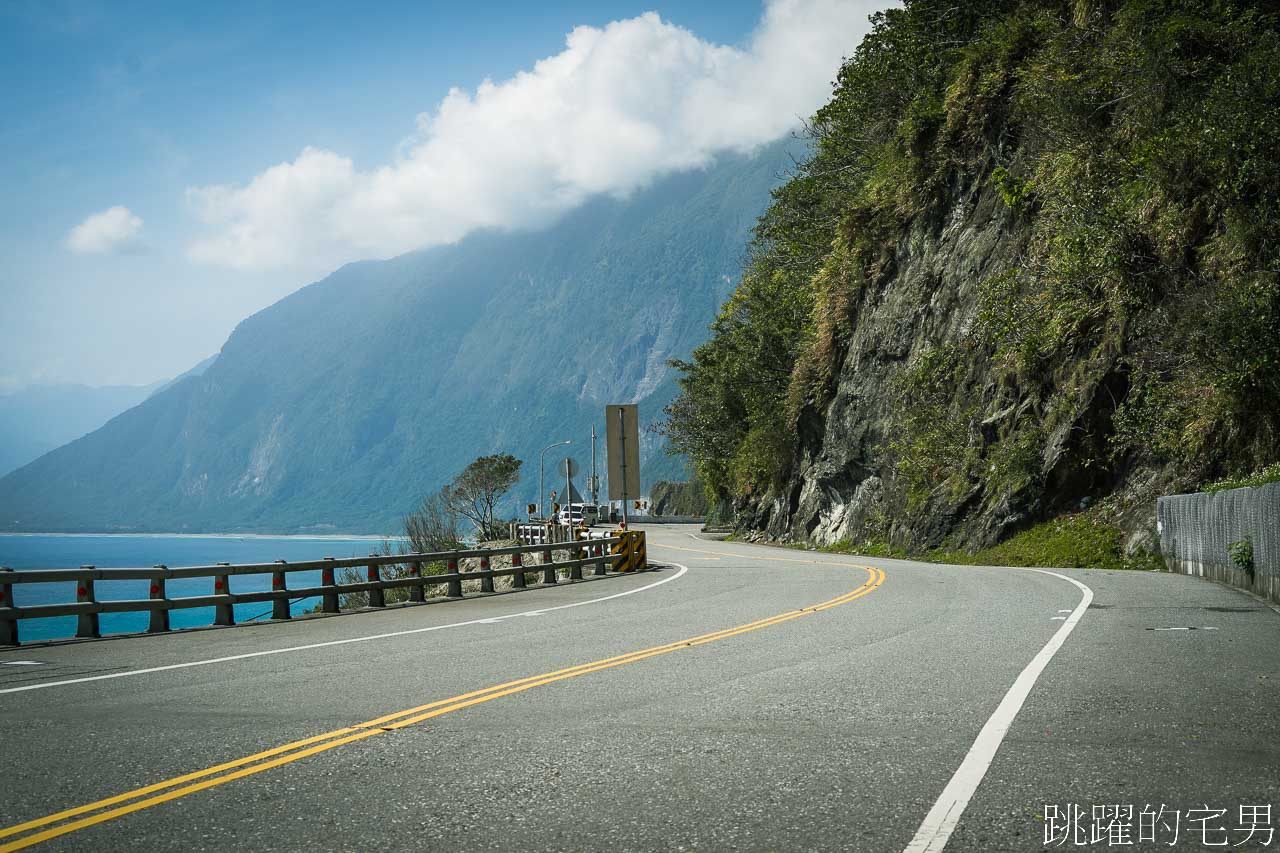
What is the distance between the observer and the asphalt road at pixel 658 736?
16.7 ft

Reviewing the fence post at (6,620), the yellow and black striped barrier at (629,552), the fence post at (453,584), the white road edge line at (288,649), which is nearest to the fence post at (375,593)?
the fence post at (453,584)

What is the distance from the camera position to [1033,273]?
33.0m

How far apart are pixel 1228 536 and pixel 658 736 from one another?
15.4 metres

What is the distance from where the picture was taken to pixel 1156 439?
87.1ft

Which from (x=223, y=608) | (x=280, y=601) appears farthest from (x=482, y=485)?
(x=223, y=608)

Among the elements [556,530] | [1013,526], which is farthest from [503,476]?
[1013,526]

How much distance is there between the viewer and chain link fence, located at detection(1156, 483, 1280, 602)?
51.8ft

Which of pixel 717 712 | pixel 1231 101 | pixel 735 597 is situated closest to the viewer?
pixel 717 712

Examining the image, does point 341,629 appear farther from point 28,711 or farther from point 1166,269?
point 1166,269

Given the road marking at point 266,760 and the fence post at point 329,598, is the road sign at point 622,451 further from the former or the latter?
the road marking at point 266,760

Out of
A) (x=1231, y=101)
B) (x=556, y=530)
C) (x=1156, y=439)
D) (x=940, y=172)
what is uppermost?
(x=940, y=172)

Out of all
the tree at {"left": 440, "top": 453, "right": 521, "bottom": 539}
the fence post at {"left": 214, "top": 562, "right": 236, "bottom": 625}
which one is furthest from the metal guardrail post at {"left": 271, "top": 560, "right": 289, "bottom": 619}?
the tree at {"left": 440, "top": 453, "right": 521, "bottom": 539}

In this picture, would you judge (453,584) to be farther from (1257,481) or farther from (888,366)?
(888,366)

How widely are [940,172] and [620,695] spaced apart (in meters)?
36.5
